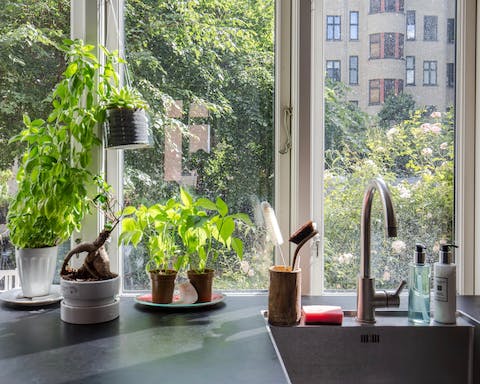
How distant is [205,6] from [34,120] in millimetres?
742

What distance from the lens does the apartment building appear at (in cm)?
200

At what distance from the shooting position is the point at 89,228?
1.93 meters

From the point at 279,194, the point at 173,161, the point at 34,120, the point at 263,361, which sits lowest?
the point at 263,361

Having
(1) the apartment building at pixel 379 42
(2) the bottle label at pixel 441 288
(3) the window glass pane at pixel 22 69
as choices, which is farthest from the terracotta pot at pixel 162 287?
(1) the apartment building at pixel 379 42

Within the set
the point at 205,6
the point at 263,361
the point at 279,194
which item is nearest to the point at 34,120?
the point at 205,6

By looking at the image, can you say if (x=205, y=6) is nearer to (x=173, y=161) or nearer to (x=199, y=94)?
(x=199, y=94)

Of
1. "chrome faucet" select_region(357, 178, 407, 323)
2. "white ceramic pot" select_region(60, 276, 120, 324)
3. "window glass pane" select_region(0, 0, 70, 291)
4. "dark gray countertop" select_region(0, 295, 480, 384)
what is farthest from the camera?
"window glass pane" select_region(0, 0, 70, 291)

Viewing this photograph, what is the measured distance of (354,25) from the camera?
200 centimetres

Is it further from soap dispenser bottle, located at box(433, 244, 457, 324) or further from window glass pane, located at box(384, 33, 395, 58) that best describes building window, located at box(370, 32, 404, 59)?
soap dispenser bottle, located at box(433, 244, 457, 324)

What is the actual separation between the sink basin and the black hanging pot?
738 mm

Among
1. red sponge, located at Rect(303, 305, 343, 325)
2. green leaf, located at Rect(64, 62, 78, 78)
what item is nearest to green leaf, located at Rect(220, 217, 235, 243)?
red sponge, located at Rect(303, 305, 343, 325)

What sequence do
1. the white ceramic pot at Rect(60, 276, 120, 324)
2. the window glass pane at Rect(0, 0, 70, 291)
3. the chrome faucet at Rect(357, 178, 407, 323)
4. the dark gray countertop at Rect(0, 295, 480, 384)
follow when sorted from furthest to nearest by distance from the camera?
1. the window glass pane at Rect(0, 0, 70, 291)
2. the chrome faucet at Rect(357, 178, 407, 323)
3. the white ceramic pot at Rect(60, 276, 120, 324)
4. the dark gray countertop at Rect(0, 295, 480, 384)

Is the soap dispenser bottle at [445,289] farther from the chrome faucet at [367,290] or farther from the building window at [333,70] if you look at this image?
the building window at [333,70]

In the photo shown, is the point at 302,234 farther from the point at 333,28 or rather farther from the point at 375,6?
the point at 375,6
